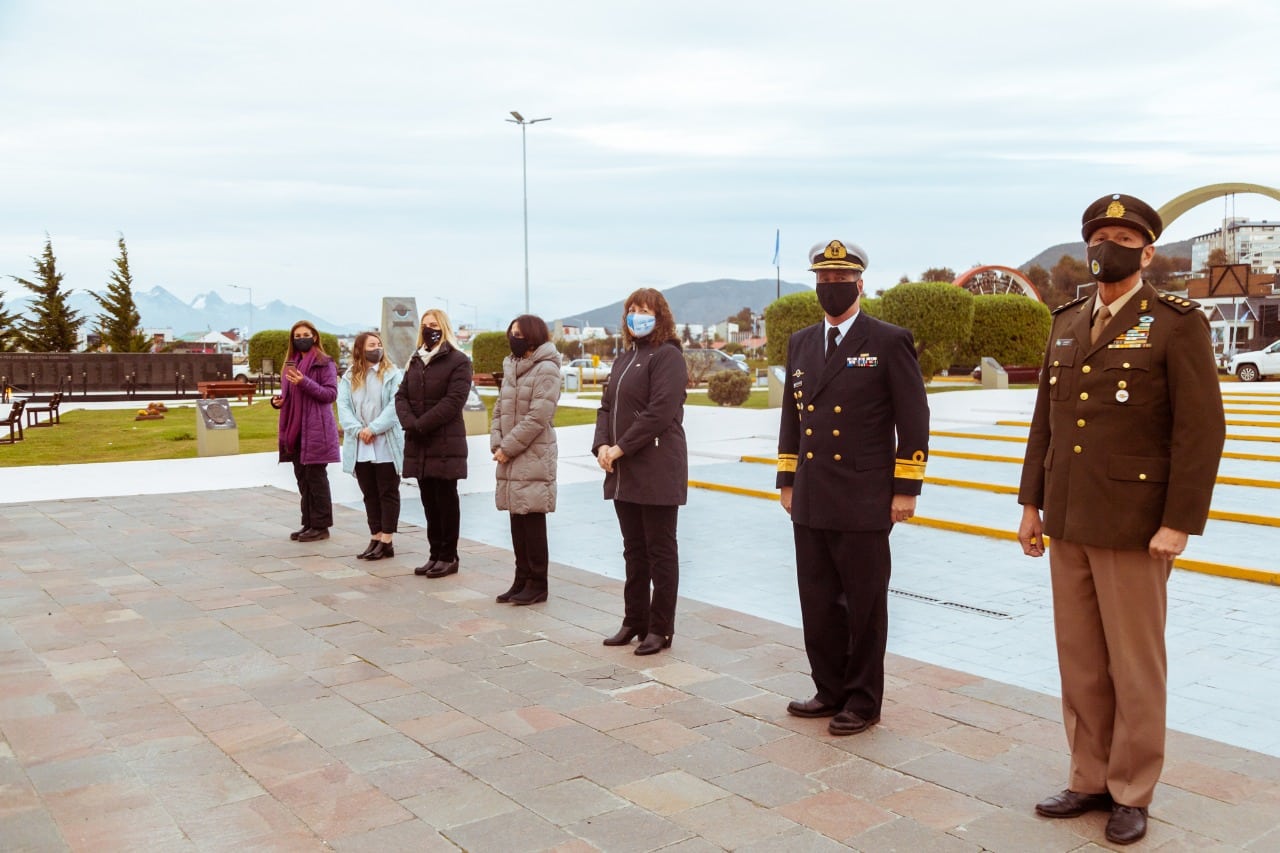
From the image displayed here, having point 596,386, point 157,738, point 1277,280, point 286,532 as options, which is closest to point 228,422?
point 286,532

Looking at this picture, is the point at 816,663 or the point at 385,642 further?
the point at 385,642

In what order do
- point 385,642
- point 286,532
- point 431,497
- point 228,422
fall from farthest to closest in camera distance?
1. point 228,422
2. point 286,532
3. point 431,497
4. point 385,642

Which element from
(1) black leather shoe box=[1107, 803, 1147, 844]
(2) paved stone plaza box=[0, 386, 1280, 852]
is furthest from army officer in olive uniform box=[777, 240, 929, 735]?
(1) black leather shoe box=[1107, 803, 1147, 844]

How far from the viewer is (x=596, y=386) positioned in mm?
42094

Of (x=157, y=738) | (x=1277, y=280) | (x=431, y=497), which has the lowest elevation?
(x=157, y=738)

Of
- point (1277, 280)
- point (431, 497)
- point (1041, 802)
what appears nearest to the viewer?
point (1041, 802)

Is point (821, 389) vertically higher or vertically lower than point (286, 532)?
higher

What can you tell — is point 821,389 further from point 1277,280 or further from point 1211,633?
point 1277,280

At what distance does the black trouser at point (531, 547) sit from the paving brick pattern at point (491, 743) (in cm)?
30

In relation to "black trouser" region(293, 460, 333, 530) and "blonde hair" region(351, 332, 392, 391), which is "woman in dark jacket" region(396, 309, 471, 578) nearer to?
"blonde hair" region(351, 332, 392, 391)

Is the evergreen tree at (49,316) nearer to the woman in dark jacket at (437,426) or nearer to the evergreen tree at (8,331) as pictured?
the evergreen tree at (8,331)

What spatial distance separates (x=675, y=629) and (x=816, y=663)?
161 cm

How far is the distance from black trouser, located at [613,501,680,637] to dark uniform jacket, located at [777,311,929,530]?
1305 mm

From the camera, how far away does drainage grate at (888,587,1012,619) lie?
6312 mm
